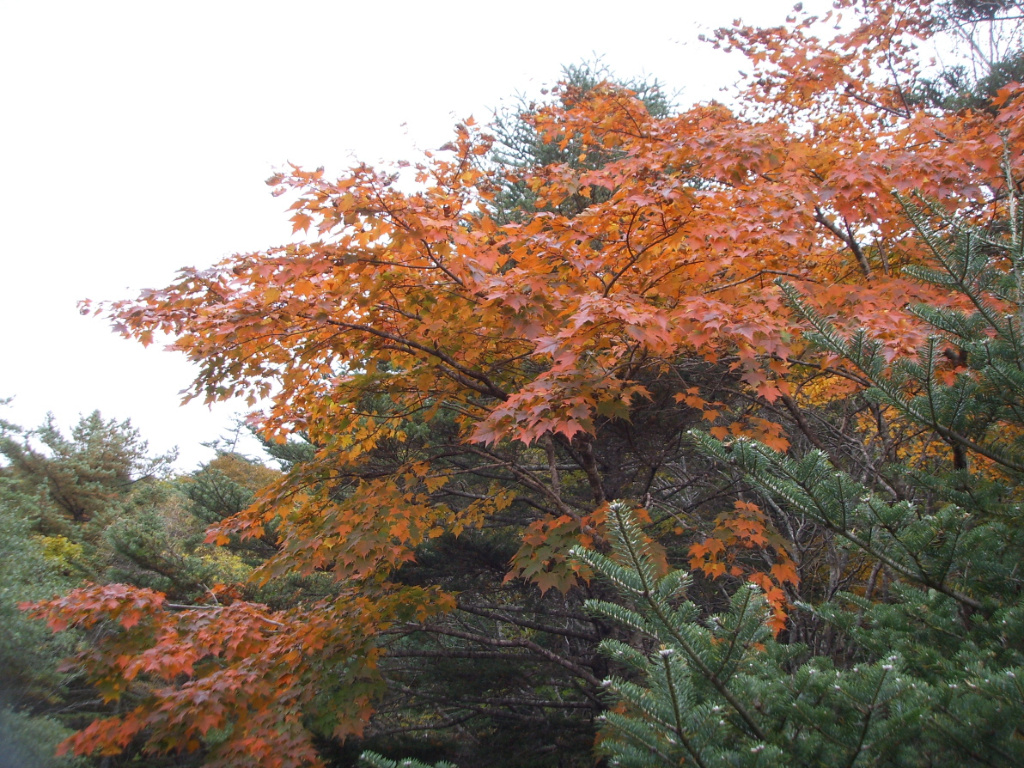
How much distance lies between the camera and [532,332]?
317cm

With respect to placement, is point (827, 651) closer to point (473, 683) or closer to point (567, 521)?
point (567, 521)

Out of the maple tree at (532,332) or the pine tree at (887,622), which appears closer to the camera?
the pine tree at (887,622)

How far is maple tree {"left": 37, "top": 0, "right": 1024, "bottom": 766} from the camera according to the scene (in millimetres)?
3160

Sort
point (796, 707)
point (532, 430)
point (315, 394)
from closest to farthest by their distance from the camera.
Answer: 1. point (796, 707)
2. point (532, 430)
3. point (315, 394)

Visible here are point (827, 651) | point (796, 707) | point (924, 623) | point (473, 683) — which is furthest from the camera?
point (473, 683)

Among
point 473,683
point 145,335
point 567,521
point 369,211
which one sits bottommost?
point 473,683

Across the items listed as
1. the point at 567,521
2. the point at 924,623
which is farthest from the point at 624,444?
the point at 924,623

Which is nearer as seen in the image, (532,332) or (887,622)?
(887,622)

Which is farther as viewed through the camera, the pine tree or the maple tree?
the maple tree

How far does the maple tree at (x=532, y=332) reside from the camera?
3.16 metres

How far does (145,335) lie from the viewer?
11.4ft

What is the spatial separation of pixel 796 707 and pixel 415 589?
338 centimetres

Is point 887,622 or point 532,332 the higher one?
point 532,332

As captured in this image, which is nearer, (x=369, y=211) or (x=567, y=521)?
(x=369, y=211)
